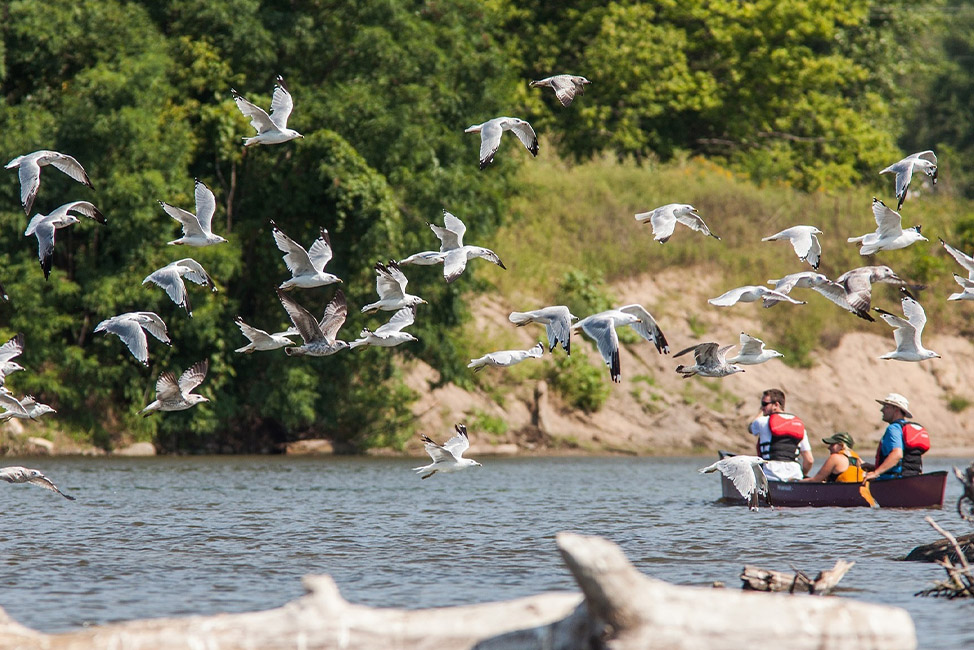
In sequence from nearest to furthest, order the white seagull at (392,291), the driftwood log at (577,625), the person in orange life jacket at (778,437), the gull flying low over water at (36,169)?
the driftwood log at (577,625) < the gull flying low over water at (36,169) < the white seagull at (392,291) < the person in orange life jacket at (778,437)

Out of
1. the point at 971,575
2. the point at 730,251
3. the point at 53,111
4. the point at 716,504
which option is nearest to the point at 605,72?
the point at 730,251

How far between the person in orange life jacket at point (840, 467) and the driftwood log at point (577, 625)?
1256 cm

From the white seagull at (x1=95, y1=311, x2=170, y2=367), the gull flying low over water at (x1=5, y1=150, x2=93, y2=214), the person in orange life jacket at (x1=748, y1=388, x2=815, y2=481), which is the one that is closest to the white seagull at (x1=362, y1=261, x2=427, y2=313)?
the white seagull at (x1=95, y1=311, x2=170, y2=367)

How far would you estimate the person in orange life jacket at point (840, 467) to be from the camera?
21.2 metres

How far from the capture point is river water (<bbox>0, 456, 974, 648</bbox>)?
12.6 meters

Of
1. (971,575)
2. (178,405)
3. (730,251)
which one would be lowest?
(971,575)

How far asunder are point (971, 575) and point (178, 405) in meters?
10.3

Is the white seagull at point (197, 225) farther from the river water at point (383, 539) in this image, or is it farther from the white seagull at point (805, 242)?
Answer: the white seagull at point (805, 242)

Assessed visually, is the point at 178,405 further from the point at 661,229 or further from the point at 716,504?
the point at 716,504

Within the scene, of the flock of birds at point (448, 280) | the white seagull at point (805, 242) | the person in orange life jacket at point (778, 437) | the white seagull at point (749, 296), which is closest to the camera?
the white seagull at point (749, 296)

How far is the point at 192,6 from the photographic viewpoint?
31.3 m

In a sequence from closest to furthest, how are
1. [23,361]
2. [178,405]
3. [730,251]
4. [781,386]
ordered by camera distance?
[178,405], [23,361], [781,386], [730,251]

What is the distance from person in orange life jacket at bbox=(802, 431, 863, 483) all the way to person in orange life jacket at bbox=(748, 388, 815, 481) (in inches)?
14.8

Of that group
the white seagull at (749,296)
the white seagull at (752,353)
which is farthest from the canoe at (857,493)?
the white seagull at (749,296)
